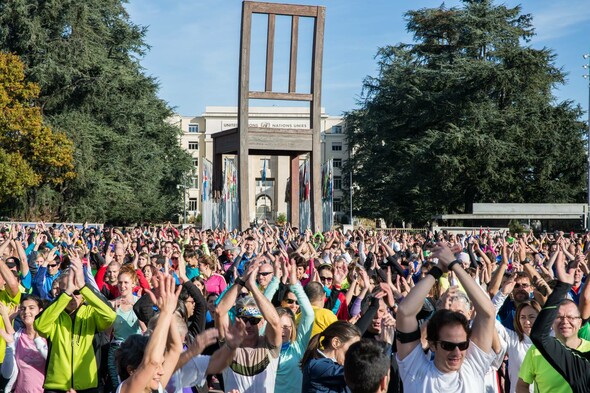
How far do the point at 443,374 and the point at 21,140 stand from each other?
3591cm

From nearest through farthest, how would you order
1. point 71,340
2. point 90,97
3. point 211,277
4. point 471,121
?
point 71,340 → point 211,277 → point 90,97 → point 471,121

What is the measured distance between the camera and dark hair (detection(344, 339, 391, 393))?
362 cm

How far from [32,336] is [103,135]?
123 feet

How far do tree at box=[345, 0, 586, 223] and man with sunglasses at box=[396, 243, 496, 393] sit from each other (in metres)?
39.2

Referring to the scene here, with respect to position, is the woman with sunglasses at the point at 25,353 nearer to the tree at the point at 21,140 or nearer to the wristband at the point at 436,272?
the wristband at the point at 436,272

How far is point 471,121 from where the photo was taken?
44.0 meters

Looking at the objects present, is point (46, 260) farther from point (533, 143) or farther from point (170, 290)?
point (533, 143)

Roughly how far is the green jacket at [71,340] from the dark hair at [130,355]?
205cm

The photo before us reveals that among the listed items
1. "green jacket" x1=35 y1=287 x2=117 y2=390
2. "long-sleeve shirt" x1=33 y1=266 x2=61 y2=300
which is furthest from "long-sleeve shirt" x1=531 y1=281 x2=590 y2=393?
"long-sleeve shirt" x1=33 y1=266 x2=61 y2=300

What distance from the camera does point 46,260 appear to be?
1027 cm

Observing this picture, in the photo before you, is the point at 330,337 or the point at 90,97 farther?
the point at 90,97

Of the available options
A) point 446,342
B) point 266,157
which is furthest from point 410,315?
point 266,157

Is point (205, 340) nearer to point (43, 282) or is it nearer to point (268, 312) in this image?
point (268, 312)

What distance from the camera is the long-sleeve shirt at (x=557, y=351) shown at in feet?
13.7
